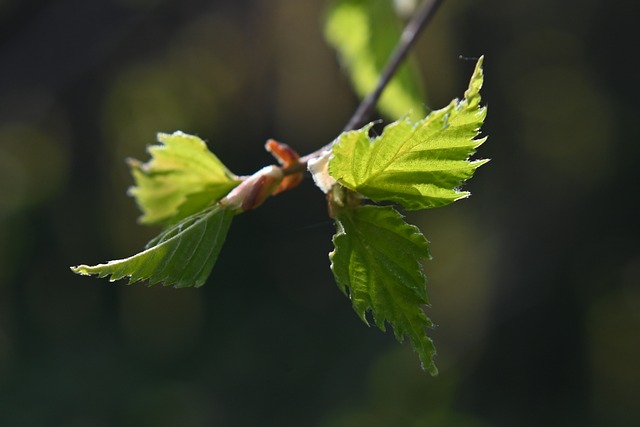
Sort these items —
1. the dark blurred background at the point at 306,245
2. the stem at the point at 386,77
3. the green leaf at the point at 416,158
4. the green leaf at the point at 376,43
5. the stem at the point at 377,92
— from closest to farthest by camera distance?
the green leaf at the point at 416,158 < the stem at the point at 377,92 < the stem at the point at 386,77 < the green leaf at the point at 376,43 < the dark blurred background at the point at 306,245

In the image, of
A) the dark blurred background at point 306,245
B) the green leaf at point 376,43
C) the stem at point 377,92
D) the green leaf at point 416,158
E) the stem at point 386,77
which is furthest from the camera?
the dark blurred background at point 306,245

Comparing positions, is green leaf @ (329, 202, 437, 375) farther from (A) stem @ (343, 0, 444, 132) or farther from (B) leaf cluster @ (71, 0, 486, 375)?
(A) stem @ (343, 0, 444, 132)

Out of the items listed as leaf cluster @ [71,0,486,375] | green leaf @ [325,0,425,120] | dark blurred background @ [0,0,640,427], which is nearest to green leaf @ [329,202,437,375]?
leaf cluster @ [71,0,486,375]

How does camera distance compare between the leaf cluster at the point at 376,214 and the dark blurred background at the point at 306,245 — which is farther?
the dark blurred background at the point at 306,245

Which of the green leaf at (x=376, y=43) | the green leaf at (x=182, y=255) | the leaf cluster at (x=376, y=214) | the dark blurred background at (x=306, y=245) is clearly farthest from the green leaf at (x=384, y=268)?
the dark blurred background at (x=306, y=245)

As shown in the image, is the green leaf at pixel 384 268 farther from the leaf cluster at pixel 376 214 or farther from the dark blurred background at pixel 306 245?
the dark blurred background at pixel 306 245

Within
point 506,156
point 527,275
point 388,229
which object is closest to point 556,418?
point 527,275
